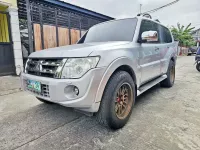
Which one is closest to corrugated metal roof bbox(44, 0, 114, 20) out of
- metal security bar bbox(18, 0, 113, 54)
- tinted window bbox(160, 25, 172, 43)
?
metal security bar bbox(18, 0, 113, 54)

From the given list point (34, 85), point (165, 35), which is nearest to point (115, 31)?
point (34, 85)

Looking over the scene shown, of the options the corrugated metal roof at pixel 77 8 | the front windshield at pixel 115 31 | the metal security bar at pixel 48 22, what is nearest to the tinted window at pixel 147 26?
the front windshield at pixel 115 31

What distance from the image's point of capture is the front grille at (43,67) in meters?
1.94

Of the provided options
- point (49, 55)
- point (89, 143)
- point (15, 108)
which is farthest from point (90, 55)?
point (15, 108)

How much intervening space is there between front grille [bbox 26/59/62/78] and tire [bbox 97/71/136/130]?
0.70m

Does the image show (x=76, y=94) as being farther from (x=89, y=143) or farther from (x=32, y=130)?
(x=32, y=130)

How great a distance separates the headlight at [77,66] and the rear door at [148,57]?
121cm

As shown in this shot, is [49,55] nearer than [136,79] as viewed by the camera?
Yes

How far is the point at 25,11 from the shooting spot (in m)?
6.66

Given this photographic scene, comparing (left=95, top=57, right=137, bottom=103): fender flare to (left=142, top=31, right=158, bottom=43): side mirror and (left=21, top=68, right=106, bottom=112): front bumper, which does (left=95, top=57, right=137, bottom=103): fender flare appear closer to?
(left=21, top=68, right=106, bottom=112): front bumper

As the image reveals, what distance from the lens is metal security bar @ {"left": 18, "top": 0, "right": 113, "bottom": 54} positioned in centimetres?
642

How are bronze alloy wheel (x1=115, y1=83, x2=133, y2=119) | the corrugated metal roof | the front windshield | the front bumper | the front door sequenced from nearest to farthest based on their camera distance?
the front bumper → bronze alloy wheel (x1=115, y1=83, x2=133, y2=119) → the front windshield → the front door → the corrugated metal roof

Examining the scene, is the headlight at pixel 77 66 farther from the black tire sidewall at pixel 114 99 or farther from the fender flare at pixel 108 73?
the black tire sidewall at pixel 114 99

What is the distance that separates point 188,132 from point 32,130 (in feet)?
7.24
